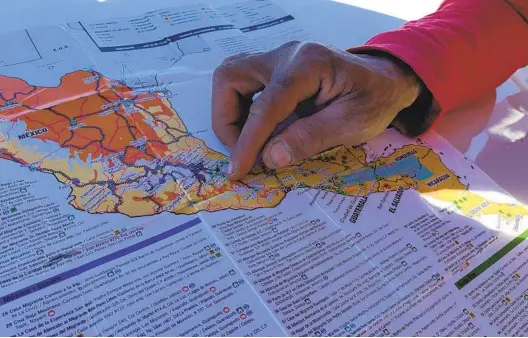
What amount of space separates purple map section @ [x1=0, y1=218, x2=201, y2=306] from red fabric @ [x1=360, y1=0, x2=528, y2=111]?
1.07ft

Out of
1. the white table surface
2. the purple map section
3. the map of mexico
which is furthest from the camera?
the white table surface

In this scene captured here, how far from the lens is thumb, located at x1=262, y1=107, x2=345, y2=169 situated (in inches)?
21.4

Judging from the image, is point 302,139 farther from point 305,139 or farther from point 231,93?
point 231,93

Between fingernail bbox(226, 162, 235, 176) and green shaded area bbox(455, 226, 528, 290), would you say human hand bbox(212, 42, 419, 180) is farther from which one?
green shaded area bbox(455, 226, 528, 290)

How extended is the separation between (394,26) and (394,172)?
14.6 inches

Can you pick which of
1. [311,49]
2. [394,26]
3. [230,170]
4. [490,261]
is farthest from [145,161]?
[394,26]

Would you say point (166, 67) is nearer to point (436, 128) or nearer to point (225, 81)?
point (225, 81)

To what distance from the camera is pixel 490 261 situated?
0.50 metres

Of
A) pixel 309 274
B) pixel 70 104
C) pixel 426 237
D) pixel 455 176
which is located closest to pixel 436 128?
pixel 455 176

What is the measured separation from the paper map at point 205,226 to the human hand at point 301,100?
0.10ft

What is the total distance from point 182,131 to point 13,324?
29 cm

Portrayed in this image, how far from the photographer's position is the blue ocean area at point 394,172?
22.6 inches

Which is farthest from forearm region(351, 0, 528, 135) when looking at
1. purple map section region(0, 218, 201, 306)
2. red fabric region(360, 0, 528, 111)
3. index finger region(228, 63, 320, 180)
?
purple map section region(0, 218, 201, 306)

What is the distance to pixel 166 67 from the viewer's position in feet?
2.34
